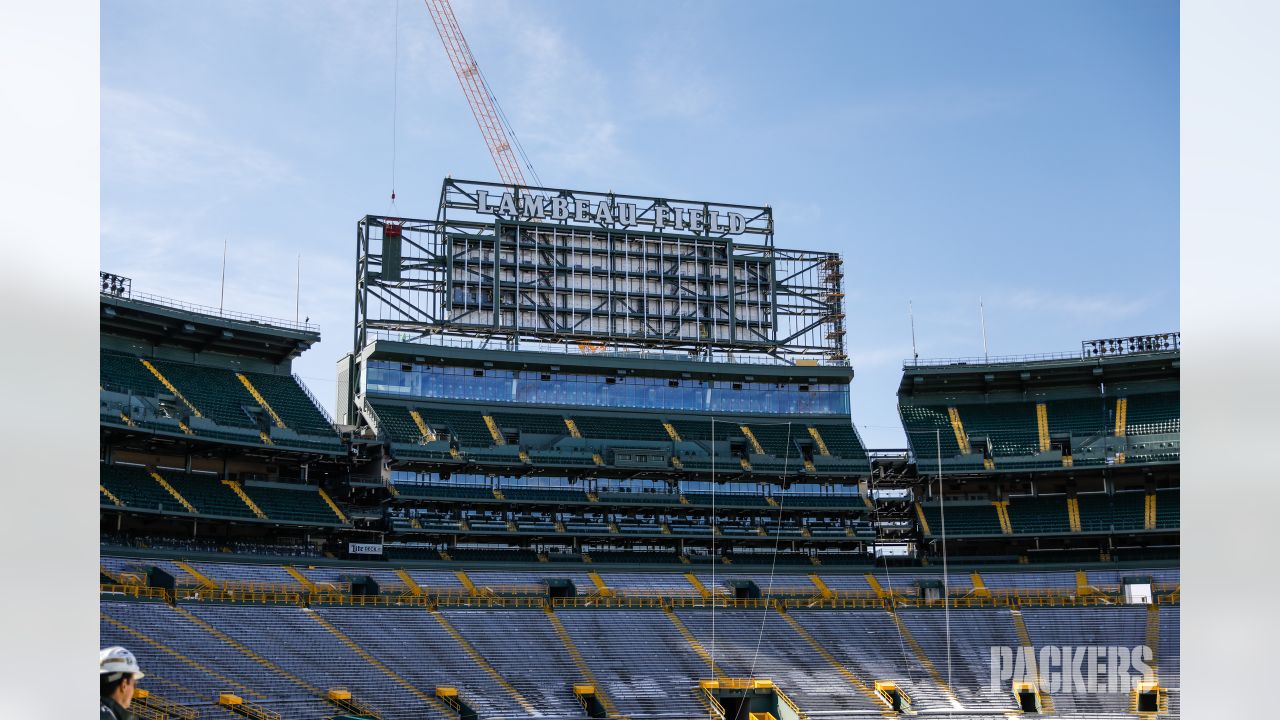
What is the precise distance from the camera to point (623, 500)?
72.2 m

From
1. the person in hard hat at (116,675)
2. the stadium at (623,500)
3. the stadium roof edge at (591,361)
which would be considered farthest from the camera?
the stadium roof edge at (591,361)

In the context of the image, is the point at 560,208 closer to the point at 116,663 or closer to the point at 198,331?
the point at 198,331

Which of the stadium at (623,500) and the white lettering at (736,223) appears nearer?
the stadium at (623,500)

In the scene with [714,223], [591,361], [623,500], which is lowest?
[623,500]

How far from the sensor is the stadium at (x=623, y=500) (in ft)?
174

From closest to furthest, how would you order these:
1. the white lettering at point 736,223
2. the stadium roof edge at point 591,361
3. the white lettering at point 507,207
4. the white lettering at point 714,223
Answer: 1. the stadium roof edge at point 591,361
2. the white lettering at point 507,207
3. the white lettering at point 714,223
4. the white lettering at point 736,223

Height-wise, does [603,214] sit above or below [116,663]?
above

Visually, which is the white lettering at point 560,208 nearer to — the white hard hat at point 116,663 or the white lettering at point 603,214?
the white lettering at point 603,214

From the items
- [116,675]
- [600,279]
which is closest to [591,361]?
[600,279]

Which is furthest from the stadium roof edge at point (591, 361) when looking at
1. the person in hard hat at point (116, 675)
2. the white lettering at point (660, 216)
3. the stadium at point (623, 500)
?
the person in hard hat at point (116, 675)

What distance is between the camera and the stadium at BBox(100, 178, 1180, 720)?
5312 cm

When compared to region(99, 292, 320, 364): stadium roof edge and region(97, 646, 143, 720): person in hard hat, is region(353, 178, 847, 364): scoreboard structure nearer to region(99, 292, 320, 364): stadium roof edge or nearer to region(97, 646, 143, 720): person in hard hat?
region(99, 292, 320, 364): stadium roof edge

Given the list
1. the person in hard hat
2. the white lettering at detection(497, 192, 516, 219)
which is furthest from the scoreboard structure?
the person in hard hat

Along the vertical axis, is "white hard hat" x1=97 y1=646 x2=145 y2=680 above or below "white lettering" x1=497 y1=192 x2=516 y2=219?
below
